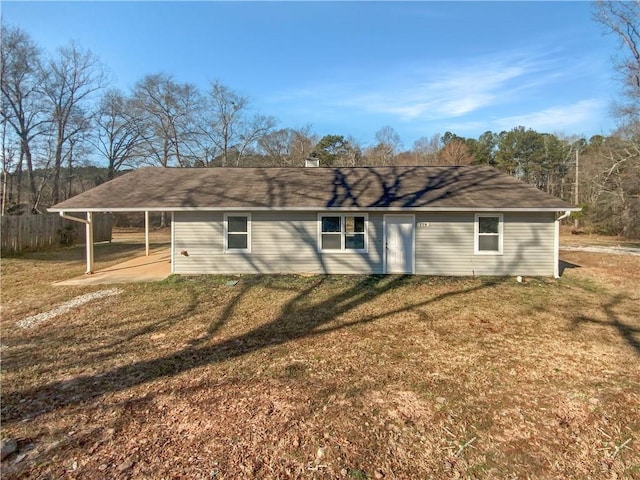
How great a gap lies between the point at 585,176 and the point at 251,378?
126ft

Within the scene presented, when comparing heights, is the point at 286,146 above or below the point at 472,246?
above

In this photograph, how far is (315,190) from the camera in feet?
40.8

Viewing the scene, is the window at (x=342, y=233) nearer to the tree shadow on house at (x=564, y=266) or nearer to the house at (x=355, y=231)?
the house at (x=355, y=231)

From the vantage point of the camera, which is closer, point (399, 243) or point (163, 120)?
point (399, 243)

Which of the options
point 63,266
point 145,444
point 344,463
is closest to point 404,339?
point 344,463

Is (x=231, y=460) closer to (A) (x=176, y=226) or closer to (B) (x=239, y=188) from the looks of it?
(A) (x=176, y=226)

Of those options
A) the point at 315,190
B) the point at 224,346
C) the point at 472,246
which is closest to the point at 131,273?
the point at 315,190

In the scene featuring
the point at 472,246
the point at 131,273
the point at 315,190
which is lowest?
the point at 131,273

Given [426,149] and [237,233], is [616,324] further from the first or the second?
[426,149]

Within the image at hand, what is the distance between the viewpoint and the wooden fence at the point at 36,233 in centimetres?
1504

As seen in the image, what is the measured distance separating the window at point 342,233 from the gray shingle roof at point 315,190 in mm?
568

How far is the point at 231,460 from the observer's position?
9.66ft

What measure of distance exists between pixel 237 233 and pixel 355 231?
373 cm

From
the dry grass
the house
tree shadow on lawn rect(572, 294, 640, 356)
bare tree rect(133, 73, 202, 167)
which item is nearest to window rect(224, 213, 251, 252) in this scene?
the house
